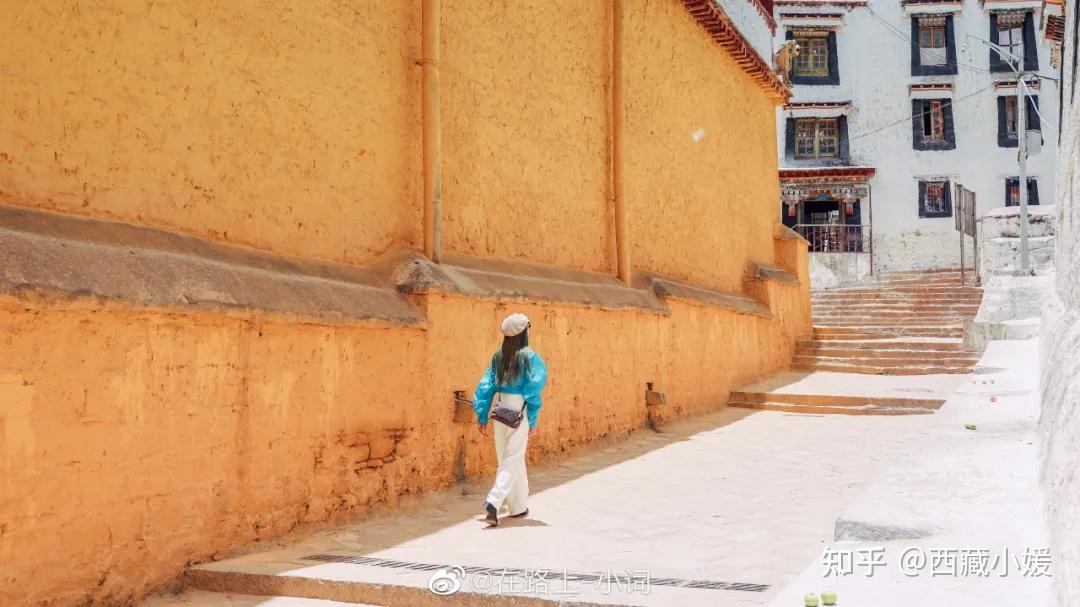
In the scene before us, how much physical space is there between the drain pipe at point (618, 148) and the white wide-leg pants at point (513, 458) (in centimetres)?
423

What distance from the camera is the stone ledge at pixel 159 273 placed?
12.7 ft

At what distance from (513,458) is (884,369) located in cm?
1088

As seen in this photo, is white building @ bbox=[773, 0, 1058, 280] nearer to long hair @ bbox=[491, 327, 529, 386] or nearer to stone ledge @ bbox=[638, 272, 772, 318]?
stone ledge @ bbox=[638, 272, 772, 318]

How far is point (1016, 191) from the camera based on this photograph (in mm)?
31156

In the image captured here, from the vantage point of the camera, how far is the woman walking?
19.6 feet

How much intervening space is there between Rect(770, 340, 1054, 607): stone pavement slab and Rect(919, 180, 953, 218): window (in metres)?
28.5

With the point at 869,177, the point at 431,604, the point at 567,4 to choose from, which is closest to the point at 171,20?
the point at 431,604

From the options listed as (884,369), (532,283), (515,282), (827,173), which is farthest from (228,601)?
(827,173)

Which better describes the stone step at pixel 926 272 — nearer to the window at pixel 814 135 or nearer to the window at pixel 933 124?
the window at pixel 933 124

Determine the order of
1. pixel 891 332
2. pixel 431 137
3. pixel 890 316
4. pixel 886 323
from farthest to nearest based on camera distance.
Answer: pixel 890 316
pixel 886 323
pixel 891 332
pixel 431 137

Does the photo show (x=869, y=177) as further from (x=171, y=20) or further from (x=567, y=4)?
(x=171, y=20)

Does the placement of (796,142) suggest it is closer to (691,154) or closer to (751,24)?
(751,24)

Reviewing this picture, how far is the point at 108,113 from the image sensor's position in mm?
4578

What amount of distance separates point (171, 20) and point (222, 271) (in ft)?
4.42
